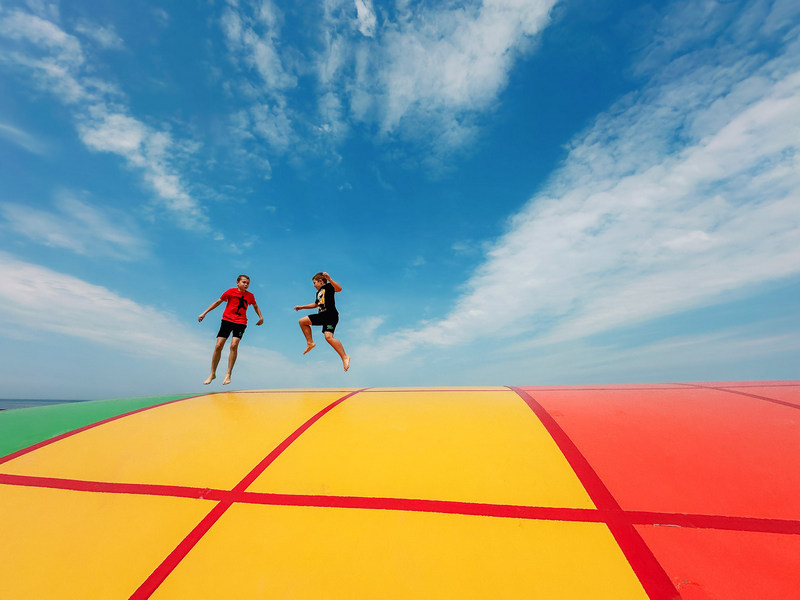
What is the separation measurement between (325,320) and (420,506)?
16.3 feet

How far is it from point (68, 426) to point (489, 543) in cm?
471

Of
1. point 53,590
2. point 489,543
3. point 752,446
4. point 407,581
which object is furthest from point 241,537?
point 752,446

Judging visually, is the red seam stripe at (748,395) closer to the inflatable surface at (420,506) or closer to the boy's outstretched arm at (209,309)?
the inflatable surface at (420,506)

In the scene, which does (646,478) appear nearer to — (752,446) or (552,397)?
(752,446)

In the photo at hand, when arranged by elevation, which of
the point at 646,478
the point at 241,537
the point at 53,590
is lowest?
the point at 53,590

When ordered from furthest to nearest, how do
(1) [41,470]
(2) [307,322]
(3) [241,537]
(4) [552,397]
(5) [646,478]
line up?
1. (2) [307,322]
2. (4) [552,397]
3. (1) [41,470]
4. (5) [646,478]
5. (3) [241,537]

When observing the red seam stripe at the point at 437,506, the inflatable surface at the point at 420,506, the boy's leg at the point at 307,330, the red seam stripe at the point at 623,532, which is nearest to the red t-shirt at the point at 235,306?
the boy's leg at the point at 307,330

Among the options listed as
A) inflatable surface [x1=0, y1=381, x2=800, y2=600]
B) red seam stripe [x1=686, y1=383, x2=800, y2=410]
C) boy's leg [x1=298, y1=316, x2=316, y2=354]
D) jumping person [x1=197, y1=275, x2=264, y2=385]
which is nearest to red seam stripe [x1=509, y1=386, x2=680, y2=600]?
inflatable surface [x1=0, y1=381, x2=800, y2=600]

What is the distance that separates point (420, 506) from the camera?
2.28 meters

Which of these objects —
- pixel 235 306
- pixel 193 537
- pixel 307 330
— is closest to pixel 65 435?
pixel 193 537

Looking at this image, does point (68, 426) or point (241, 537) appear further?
point (68, 426)

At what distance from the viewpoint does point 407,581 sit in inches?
70.9

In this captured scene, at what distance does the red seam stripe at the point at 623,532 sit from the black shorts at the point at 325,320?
475 centimetres

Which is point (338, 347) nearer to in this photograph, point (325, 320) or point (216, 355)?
point (325, 320)
